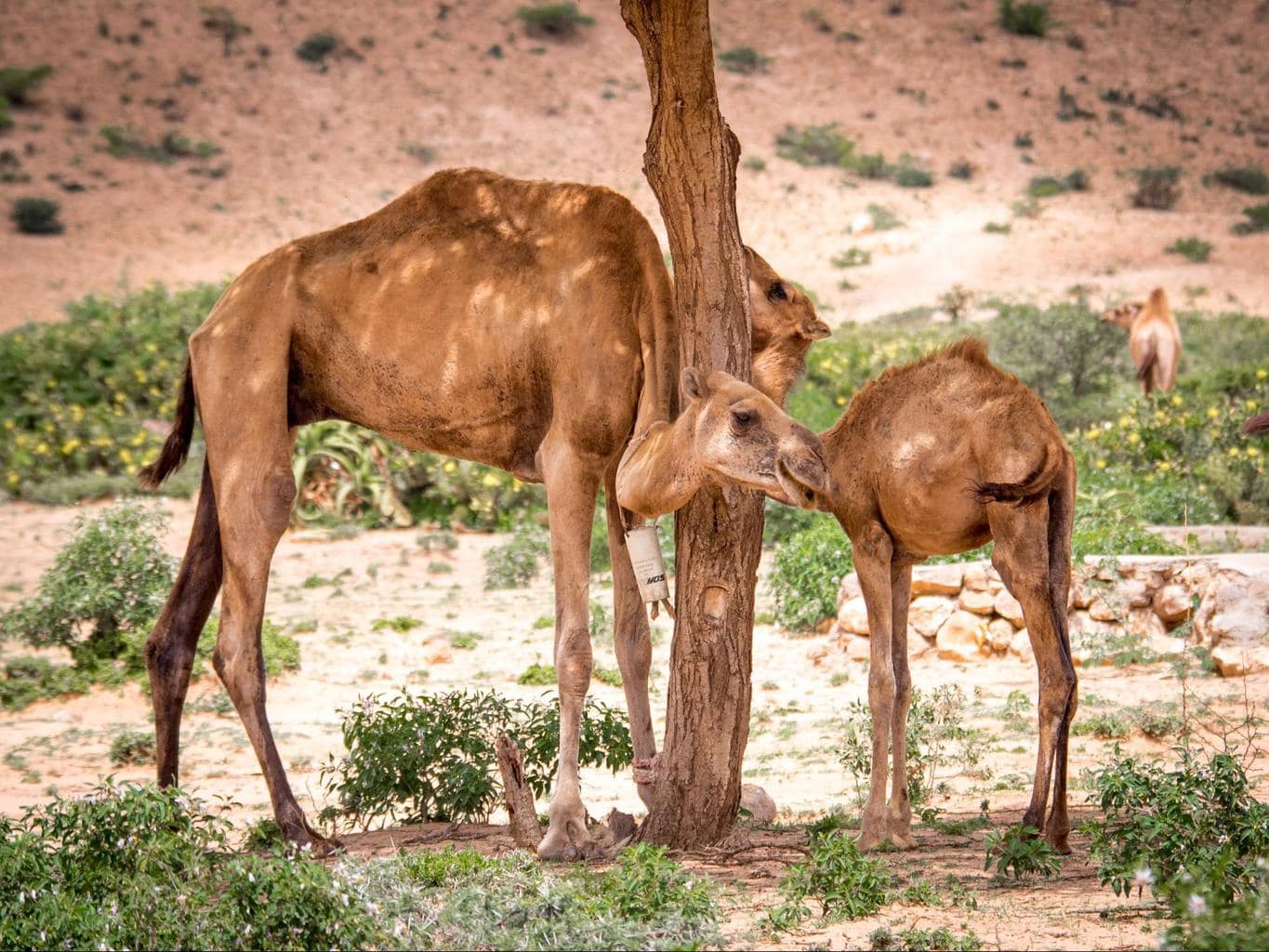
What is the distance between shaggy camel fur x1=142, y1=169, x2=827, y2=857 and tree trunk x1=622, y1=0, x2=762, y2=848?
0.22m

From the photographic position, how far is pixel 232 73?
45906mm

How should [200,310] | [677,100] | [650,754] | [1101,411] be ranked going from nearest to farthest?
[677,100], [650,754], [1101,411], [200,310]

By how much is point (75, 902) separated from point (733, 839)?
99.2 inches

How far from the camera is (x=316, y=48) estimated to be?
1874 inches

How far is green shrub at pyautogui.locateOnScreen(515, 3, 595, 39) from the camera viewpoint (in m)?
Answer: 52.1

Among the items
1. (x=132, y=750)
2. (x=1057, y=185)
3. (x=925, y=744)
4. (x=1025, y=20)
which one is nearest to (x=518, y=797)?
(x=925, y=744)

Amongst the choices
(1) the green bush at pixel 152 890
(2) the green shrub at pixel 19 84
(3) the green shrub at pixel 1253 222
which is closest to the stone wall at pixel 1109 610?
(1) the green bush at pixel 152 890

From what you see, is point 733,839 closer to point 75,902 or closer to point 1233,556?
point 75,902

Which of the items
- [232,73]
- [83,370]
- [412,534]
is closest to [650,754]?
[412,534]

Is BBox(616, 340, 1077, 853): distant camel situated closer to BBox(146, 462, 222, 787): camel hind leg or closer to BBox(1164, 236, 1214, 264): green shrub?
BBox(146, 462, 222, 787): camel hind leg

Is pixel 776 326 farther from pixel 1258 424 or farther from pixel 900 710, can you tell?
pixel 1258 424

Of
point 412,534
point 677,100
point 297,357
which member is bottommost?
point 412,534

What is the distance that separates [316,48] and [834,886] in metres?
46.5

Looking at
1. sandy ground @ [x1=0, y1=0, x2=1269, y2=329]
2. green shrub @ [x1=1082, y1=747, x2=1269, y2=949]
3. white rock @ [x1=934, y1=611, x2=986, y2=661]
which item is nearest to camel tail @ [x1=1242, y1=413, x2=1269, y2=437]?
green shrub @ [x1=1082, y1=747, x2=1269, y2=949]
